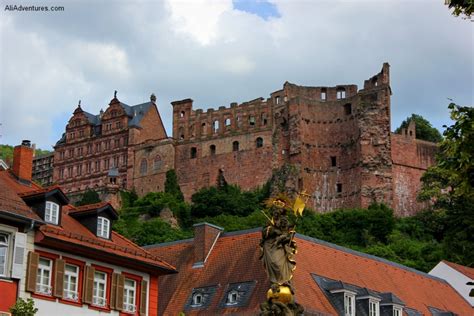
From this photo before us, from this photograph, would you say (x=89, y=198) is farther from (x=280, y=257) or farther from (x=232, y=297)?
(x=280, y=257)

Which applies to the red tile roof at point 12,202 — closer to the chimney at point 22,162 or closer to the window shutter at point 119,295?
the chimney at point 22,162

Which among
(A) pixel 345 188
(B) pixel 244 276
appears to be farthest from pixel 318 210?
(B) pixel 244 276

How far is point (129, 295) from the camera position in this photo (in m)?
36.0

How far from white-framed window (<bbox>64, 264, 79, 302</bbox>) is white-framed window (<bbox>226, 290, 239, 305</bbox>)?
975cm

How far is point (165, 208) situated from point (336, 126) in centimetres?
2068

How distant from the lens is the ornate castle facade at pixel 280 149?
113 m

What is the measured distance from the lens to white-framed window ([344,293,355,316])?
4350 cm

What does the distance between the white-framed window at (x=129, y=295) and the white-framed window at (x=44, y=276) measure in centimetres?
332

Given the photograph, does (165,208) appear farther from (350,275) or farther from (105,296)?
(105,296)

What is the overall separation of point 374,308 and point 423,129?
8922 cm

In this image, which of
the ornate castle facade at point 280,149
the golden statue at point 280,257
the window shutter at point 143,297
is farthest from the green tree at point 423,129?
the golden statue at point 280,257

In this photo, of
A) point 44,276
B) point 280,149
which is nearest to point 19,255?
point 44,276

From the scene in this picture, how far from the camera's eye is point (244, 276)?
141ft

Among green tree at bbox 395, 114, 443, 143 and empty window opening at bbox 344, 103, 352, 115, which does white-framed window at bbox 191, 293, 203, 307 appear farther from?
green tree at bbox 395, 114, 443, 143
